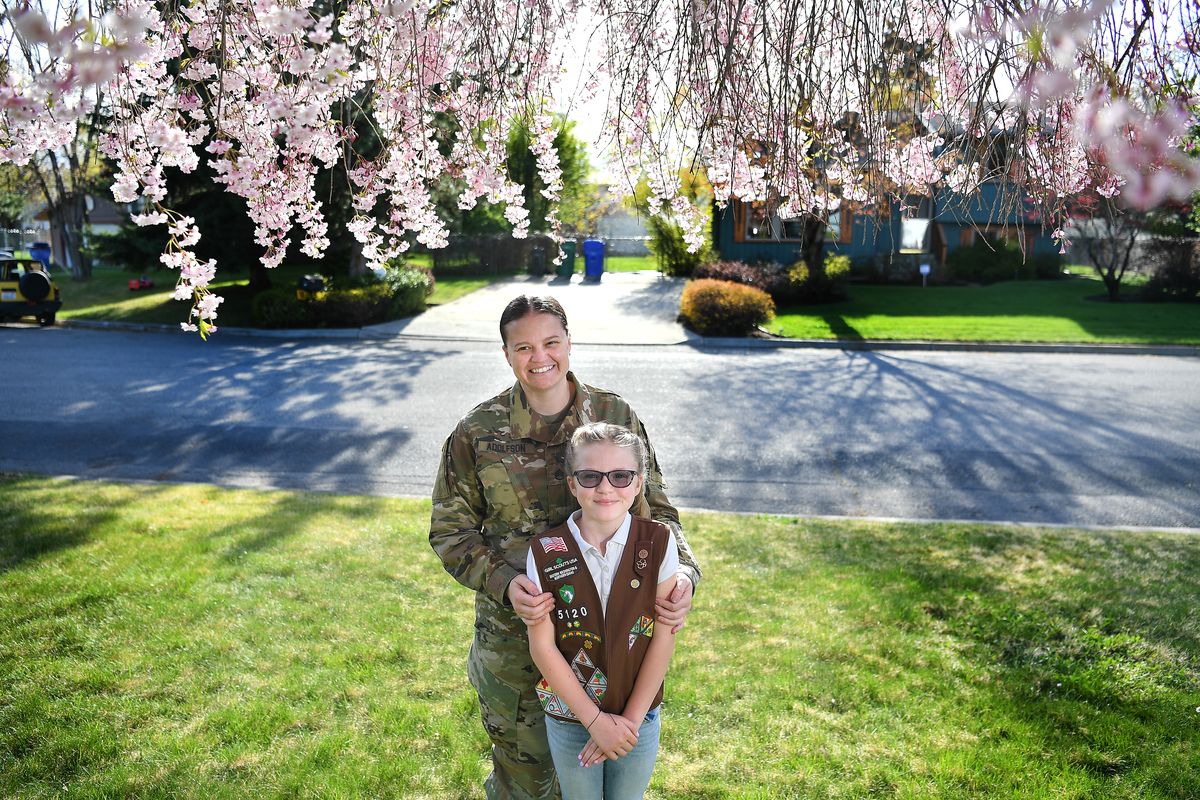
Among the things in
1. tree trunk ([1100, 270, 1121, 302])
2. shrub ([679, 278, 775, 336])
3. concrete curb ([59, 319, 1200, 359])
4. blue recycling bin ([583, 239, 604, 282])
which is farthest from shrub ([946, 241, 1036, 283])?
shrub ([679, 278, 775, 336])

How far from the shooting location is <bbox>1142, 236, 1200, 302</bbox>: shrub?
20.0 meters

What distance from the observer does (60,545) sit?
17.8 feet

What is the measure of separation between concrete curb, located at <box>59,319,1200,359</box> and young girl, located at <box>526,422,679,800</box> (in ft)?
43.9

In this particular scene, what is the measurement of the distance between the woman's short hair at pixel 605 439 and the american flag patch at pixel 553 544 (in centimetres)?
20

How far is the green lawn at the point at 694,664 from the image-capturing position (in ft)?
10.9

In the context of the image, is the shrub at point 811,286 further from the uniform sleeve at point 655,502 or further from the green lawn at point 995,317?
the uniform sleeve at point 655,502

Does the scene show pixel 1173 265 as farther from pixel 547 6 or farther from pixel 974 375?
pixel 547 6

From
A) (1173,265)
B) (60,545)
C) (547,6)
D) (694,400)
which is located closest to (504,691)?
(547,6)

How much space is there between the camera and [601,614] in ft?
7.64

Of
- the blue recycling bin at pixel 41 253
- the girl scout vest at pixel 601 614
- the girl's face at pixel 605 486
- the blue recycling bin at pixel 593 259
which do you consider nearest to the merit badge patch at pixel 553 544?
the girl scout vest at pixel 601 614

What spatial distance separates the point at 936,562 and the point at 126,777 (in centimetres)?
453

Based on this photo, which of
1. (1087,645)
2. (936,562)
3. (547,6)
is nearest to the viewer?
(547,6)

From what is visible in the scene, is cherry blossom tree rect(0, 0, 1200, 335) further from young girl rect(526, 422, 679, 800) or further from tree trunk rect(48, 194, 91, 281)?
tree trunk rect(48, 194, 91, 281)

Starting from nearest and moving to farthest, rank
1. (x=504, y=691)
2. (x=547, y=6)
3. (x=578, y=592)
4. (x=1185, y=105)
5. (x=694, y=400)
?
(x=578, y=592) < (x=504, y=691) < (x=1185, y=105) < (x=547, y=6) < (x=694, y=400)
